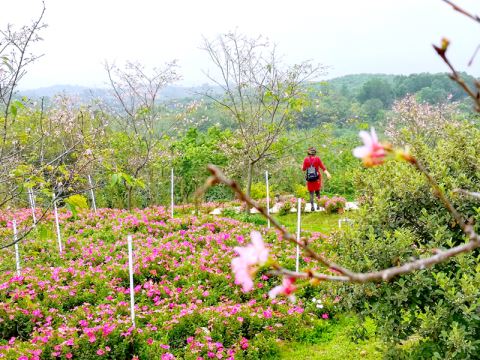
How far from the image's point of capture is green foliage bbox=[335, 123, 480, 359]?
317 cm

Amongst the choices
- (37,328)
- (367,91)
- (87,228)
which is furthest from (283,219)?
(367,91)

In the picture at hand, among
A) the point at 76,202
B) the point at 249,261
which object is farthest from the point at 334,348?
the point at 249,261

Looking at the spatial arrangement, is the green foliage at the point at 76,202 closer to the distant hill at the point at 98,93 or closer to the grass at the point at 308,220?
the distant hill at the point at 98,93

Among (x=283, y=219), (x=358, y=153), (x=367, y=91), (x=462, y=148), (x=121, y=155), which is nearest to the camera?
(x=358, y=153)

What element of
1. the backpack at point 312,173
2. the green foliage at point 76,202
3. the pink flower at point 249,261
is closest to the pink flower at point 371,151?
the pink flower at point 249,261

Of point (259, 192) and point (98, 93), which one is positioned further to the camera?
point (98, 93)

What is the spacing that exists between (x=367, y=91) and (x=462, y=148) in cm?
4259

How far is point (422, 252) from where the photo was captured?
3.34 meters

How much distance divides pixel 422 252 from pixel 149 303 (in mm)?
3768

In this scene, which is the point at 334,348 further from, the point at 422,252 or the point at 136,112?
the point at 136,112

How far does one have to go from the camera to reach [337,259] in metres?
3.82

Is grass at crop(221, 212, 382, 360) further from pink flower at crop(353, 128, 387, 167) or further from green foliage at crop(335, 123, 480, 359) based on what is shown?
pink flower at crop(353, 128, 387, 167)

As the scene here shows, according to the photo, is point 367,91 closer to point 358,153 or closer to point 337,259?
point 337,259

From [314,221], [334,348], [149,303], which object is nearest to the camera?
[334,348]
